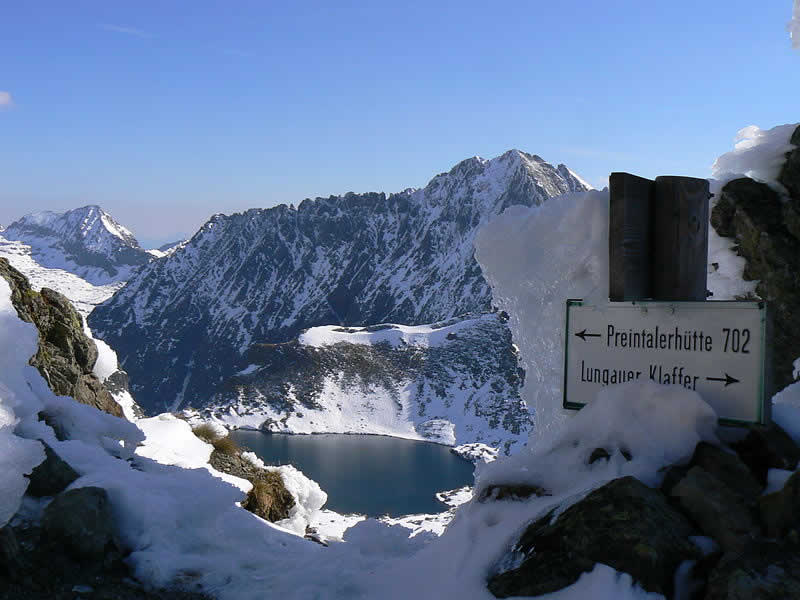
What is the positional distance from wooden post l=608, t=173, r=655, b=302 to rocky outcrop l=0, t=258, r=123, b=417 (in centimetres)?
683

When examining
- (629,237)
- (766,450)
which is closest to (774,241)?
(629,237)

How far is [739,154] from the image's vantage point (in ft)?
37.5

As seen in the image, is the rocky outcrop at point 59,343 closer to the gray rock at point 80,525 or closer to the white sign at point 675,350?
the gray rock at point 80,525

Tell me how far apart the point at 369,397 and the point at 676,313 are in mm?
175023

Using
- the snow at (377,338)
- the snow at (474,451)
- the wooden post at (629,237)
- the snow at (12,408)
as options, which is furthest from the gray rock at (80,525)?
the snow at (377,338)

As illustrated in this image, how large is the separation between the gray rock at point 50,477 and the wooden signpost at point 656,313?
12.7 feet

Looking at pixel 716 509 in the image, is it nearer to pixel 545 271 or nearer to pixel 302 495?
pixel 545 271

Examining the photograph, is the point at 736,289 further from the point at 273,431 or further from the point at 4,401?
the point at 273,431

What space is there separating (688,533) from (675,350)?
1.19m

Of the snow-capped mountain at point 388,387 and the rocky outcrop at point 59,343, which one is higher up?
the rocky outcrop at point 59,343

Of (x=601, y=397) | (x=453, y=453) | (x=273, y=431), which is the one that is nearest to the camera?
(x=601, y=397)

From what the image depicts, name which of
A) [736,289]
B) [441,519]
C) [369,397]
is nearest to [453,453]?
[369,397]

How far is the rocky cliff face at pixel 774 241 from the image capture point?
1180 centimetres

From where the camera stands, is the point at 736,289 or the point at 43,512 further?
the point at 736,289
